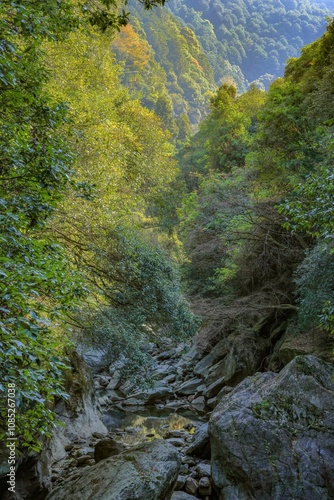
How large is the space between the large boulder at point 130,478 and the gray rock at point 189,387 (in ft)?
26.1

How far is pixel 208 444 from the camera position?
27.3ft

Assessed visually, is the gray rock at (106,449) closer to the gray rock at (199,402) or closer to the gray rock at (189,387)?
the gray rock at (199,402)

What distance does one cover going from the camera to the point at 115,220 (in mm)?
8664

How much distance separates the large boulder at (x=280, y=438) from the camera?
5875 millimetres

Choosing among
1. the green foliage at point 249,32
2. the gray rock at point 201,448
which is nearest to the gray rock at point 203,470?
the gray rock at point 201,448

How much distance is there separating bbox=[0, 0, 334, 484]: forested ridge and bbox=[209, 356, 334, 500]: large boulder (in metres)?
1.65

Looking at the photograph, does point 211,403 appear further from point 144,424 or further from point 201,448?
point 201,448

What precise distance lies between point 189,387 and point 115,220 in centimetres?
841

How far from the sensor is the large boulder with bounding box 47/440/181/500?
504 centimetres

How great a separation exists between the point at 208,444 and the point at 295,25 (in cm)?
10185

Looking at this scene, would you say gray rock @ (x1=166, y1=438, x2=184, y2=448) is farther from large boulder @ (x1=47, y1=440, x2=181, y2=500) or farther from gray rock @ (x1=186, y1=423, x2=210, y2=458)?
large boulder @ (x1=47, y1=440, x2=181, y2=500)

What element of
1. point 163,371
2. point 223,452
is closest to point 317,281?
point 223,452

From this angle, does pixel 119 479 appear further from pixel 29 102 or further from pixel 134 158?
pixel 134 158

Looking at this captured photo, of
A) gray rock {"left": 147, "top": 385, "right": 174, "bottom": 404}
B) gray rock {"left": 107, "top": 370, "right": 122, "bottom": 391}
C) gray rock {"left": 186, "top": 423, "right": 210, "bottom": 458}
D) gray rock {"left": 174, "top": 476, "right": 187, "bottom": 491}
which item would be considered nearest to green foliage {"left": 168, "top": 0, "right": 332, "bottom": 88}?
gray rock {"left": 107, "top": 370, "right": 122, "bottom": 391}
